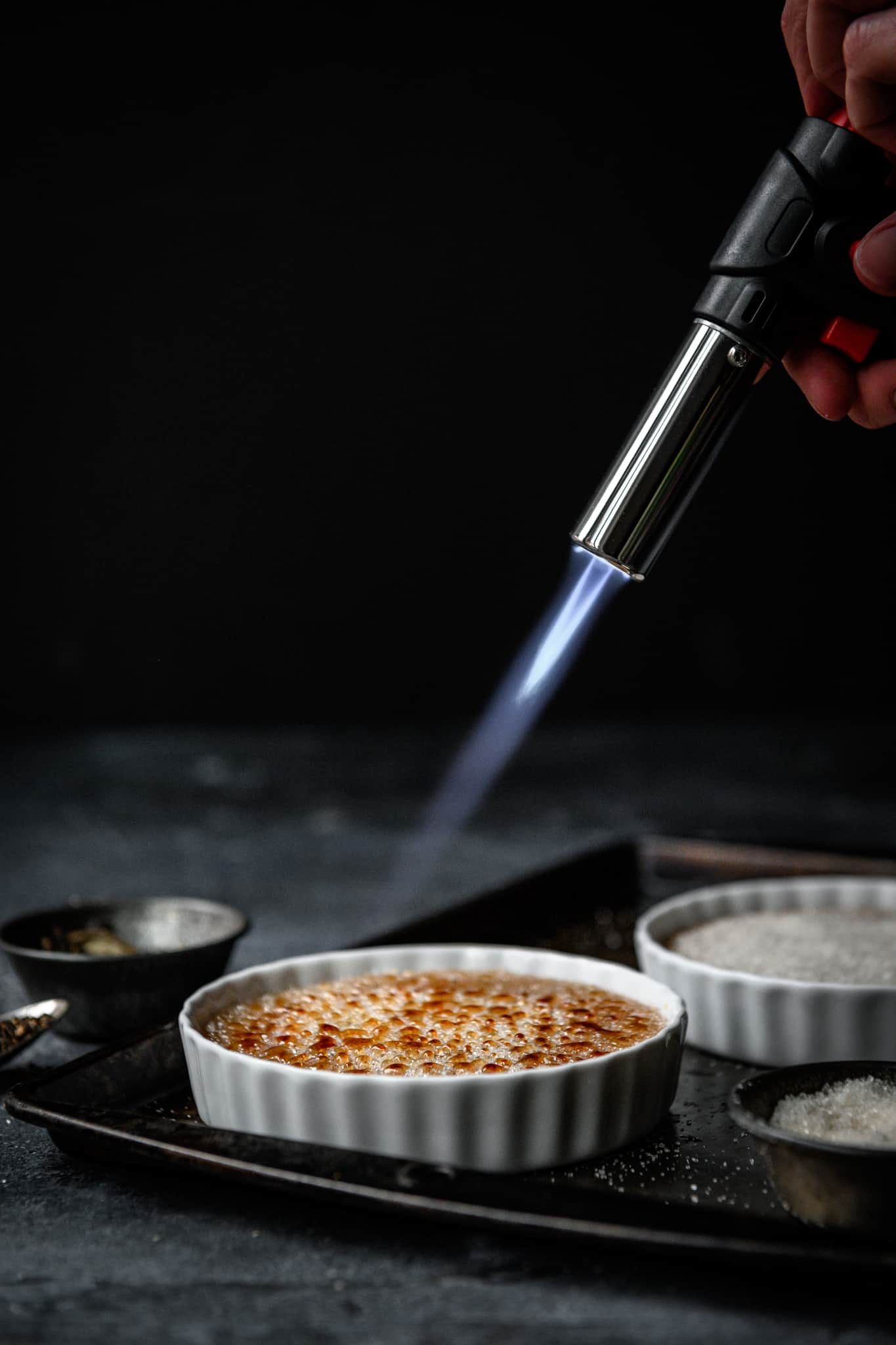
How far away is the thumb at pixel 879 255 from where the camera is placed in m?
0.87

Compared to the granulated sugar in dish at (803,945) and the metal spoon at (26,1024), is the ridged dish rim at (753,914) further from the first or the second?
the metal spoon at (26,1024)

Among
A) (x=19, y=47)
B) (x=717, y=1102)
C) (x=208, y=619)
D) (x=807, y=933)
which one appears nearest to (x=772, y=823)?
(x=807, y=933)

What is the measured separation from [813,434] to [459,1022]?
2511 millimetres

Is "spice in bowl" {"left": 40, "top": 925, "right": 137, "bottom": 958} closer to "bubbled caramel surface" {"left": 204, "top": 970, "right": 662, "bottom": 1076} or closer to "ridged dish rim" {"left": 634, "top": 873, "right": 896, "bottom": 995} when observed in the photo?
"bubbled caramel surface" {"left": 204, "top": 970, "right": 662, "bottom": 1076}

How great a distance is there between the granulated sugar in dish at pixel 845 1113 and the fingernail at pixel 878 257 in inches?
19.2

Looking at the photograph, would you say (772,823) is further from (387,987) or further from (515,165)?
(515,165)

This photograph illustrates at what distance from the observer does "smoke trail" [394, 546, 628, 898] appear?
0.95 meters

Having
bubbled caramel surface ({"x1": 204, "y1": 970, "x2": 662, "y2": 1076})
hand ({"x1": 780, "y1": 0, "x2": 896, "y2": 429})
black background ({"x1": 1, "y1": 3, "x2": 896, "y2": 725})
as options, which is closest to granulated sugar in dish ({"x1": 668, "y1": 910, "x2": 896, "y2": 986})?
bubbled caramel surface ({"x1": 204, "y1": 970, "x2": 662, "y2": 1076})

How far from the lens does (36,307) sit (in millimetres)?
2975

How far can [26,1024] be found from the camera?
105cm

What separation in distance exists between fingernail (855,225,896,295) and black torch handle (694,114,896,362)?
0.02 meters

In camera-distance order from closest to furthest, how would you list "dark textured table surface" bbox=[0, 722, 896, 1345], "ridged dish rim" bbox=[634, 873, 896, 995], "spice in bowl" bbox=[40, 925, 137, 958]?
"dark textured table surface" bbox=[0, 722, 896, 1345]
"ridged dish rim" bbox=[634, 873, 896, 995]
"spice in bowl" bbox=[40, 925, 137, 958]

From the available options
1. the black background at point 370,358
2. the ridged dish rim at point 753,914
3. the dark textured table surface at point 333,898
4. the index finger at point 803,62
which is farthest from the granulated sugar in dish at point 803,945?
the black background at point 370,358

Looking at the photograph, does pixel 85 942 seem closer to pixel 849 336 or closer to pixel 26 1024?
pixel 26 1024
